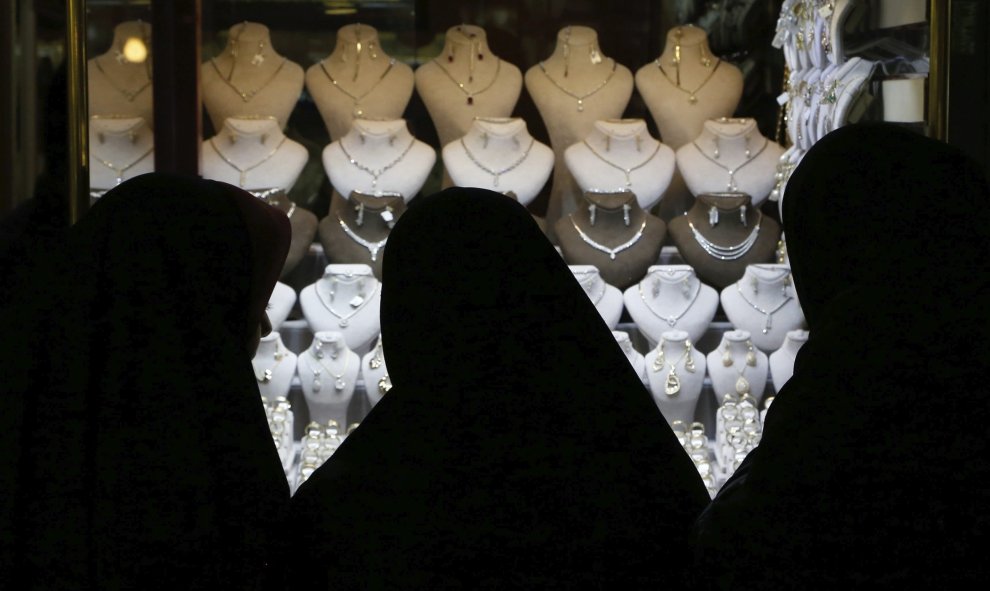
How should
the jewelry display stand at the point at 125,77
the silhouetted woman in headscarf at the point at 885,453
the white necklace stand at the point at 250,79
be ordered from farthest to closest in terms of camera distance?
the white necklace stand at the point at 250,79 → the jewelry display stand at the point at 125,77 → the silhouetted woman in headscarf at the point at 885,453

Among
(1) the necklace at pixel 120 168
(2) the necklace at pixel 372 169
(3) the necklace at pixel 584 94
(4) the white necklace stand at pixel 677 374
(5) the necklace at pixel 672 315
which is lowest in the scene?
(4) the white necklace stand at pixel 677 374

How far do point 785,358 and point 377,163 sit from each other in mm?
1054

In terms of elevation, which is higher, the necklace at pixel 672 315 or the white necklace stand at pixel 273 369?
the necklace at pixel 672 315

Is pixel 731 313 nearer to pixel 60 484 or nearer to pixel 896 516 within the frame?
pixel 896 516

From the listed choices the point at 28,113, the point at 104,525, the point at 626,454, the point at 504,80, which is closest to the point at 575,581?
the point at 626,454

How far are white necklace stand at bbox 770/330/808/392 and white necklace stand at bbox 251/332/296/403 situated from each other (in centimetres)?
108

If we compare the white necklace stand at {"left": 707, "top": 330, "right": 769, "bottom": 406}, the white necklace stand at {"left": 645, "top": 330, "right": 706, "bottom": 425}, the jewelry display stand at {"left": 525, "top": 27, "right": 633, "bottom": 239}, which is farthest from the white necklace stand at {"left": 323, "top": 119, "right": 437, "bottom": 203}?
the white necklace stand at {"left": 707, "top": 330, "right": 769, "bottom": 406}

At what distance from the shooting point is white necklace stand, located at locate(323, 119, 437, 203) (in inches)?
119

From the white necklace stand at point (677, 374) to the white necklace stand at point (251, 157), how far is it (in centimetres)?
96

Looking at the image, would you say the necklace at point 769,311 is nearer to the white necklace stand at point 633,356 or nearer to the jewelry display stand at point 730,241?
the jewelry display stand at point 730,241

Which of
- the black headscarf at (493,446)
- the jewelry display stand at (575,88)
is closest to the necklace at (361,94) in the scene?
the jewelry display stand at (575,88)

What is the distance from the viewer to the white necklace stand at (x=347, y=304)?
9.29 feet

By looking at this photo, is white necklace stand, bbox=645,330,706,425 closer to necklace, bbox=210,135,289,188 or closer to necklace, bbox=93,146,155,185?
necklace, bbox=210,135,289,188

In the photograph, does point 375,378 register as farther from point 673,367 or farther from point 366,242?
point 673,367
